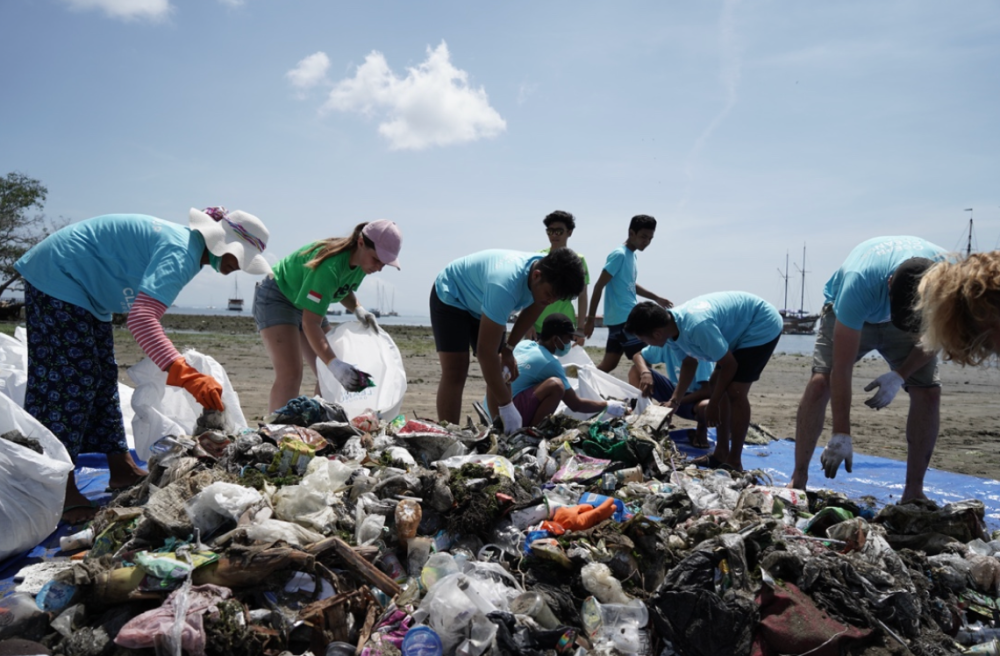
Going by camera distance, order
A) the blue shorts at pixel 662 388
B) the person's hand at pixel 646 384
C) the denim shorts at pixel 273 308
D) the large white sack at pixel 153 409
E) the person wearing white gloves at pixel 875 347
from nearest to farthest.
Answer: the person wearing white gloves at pixel 875 347 < the large white sack at pixel 153 409 < the denim shorts at pixel 273 308 < the person's hand at pixel 646 384 < the blue shorts at pixel 662 388

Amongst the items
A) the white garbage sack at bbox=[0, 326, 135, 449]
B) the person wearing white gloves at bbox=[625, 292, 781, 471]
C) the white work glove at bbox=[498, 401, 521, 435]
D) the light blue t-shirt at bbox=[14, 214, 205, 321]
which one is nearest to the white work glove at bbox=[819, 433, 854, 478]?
the person wearing white gloves at bbox=[625, 292, 781, 471]

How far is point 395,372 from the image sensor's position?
4.71 meters

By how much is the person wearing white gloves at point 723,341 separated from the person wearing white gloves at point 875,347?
0.77 meters

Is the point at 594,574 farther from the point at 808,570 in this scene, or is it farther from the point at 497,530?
the point at 808,570

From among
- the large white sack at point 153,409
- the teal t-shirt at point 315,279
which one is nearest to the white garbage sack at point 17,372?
the large white sack at point 153,409

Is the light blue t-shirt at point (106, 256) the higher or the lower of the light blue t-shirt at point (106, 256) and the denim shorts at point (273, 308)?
the higher

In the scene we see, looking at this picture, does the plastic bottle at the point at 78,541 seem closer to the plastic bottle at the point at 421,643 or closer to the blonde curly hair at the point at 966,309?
the plastic bottle at the point at 421,643

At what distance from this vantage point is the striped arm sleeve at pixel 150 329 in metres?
2.74

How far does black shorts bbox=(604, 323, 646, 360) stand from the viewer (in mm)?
5645

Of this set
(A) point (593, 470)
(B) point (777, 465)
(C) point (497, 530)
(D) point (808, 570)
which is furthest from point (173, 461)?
(B) point (777, 465)

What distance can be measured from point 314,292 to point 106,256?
3.48 ft

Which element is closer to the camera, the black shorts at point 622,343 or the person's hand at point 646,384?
the person's hand at point 646,384

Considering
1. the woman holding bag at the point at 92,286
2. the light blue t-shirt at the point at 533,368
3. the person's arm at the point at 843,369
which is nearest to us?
the woman holding bag at the point at 92,286

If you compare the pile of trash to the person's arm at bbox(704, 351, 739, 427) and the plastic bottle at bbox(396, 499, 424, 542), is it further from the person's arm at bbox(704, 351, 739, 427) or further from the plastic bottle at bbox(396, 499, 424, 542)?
the person's arm at bbox(704, 351, 739, 427)
